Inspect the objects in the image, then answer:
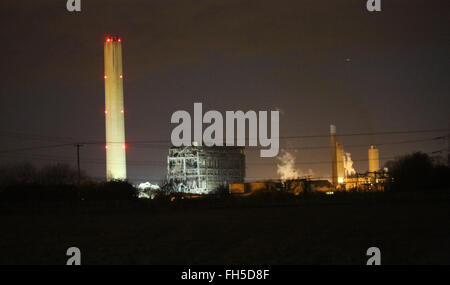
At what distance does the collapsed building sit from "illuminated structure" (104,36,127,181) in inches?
Result: 334

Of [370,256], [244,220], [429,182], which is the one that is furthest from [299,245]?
[429,182]

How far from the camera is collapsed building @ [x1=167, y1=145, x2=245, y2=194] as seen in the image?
91.9 m

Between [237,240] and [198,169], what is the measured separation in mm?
68113

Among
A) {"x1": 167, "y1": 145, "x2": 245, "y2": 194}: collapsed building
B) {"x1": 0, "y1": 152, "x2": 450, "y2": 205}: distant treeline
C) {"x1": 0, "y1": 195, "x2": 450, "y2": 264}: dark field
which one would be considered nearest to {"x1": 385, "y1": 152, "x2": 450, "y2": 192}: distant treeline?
{"x1": 0, "y1": 152, "x2": 450, "y2": 205}: distant treeline

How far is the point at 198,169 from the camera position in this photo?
3615 inches

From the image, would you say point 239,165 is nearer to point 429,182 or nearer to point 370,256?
point 429,182

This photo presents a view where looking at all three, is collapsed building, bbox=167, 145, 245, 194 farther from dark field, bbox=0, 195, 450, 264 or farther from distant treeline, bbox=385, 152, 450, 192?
dark field, bbox=0, 195, 450, 264

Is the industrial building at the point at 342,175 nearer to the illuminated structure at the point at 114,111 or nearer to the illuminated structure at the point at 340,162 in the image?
the illuminated structure at the point at 340,162

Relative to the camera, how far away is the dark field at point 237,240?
18.7 metres

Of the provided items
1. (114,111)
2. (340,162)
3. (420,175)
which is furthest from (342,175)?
(114,111)
